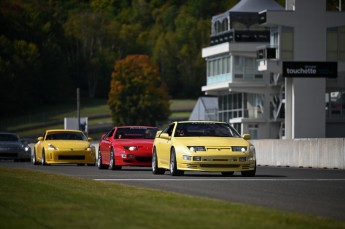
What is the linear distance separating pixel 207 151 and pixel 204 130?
1.57 m

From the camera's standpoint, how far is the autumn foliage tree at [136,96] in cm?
15588

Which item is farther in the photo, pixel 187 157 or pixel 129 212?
pixel 187 157

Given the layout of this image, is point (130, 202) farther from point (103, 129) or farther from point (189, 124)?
point (103, 129)

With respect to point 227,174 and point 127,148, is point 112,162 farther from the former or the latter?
point 227,174

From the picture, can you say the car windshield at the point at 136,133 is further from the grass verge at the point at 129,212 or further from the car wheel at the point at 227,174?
the grass verge at the point at 129,212

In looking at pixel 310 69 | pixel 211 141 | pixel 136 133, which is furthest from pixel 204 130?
pixel 310 69

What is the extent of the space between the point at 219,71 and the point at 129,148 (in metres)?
69.4

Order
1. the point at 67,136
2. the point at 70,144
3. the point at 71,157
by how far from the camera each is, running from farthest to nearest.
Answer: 1. the point at 67,136
2. the point at 70,144
3. the point at 71,157

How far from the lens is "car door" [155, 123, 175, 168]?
2967 centimetres

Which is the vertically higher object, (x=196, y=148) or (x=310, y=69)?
(x=310, y=69)

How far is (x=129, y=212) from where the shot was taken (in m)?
15.4

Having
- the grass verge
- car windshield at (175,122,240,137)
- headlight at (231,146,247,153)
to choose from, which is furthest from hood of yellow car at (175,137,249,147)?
the grass verge

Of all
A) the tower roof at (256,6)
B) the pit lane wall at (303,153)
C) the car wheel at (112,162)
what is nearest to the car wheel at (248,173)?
the car wheel at (112,162)

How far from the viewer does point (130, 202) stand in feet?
57.3
